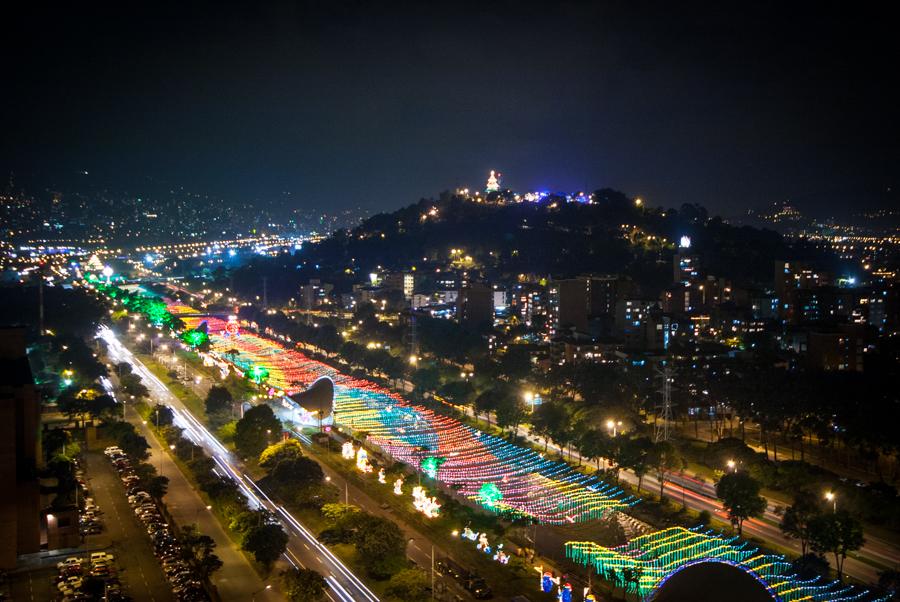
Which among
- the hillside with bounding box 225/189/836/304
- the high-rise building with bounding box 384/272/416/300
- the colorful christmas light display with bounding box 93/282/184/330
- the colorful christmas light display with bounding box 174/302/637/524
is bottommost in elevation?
the colorful christmas light display with bounding box 174/302/637/524

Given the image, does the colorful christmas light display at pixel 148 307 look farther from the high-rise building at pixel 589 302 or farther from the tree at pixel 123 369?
the high-rise building at pixel 589 302

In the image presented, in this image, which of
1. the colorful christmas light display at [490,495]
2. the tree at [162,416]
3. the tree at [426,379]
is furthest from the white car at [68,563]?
the tree at [426,379]

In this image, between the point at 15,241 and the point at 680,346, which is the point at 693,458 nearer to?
the point at 680,346

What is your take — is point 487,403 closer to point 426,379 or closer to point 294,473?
point 426,379

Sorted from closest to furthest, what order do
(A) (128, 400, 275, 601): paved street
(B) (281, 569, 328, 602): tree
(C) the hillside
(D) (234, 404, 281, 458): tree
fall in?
(B) (281, 569, 328, 602): tree
(A) (128, 400, 275, 601): paved street
(D) (234, 404, 281, 458): tree
(C) the hillside

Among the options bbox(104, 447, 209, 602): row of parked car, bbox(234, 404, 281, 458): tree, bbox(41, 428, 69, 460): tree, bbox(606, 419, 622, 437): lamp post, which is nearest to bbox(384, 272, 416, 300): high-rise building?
bbox(606, 419, 622, 437): lamp post

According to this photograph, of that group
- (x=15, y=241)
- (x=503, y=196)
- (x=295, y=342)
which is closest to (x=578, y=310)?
(x=295, y=342)

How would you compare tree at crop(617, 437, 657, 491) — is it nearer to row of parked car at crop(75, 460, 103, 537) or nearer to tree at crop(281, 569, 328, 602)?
tree at crop(281, 569, 328, 602)

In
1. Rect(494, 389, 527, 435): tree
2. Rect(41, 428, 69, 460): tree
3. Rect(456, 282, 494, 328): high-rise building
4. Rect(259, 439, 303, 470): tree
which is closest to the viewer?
Rect(259, 439, 303, 470): tree
